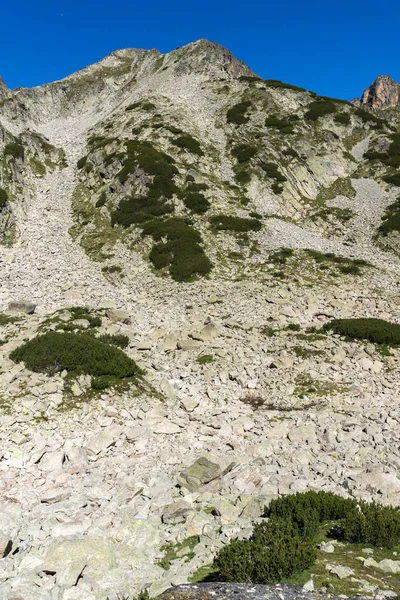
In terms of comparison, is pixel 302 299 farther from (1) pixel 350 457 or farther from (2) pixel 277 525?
(2) pixel 277 525

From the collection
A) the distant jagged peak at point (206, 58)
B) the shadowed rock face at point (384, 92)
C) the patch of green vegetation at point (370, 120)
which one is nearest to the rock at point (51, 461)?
the patch of green vegetation at point (370, 120)

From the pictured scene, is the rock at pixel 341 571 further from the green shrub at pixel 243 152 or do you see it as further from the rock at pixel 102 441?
the green shrub at pixel 243 152

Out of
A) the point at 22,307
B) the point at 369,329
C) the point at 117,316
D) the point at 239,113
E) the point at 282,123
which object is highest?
the point at 239,113

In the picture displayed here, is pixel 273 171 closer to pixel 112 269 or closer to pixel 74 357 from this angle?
pixel 112 269

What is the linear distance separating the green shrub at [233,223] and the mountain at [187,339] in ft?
1.02

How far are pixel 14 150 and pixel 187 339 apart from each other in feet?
156

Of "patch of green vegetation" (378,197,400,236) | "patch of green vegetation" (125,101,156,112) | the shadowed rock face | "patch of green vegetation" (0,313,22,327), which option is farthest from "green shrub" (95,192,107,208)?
the shadowed rock face

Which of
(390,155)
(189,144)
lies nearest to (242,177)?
(189,144)

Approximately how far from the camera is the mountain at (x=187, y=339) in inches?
424

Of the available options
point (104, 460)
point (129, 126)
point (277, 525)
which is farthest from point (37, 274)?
point (129, 126)

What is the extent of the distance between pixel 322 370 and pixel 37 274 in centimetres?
2644

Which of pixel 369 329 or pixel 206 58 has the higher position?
pixel 206 58

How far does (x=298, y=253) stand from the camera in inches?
1570

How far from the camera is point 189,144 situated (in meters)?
59.0
